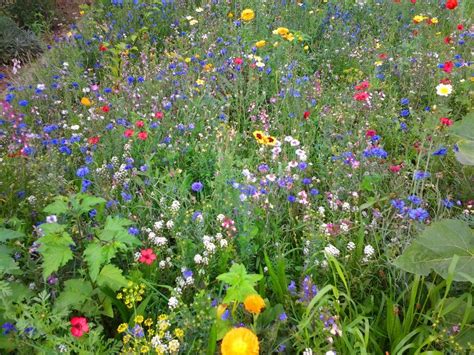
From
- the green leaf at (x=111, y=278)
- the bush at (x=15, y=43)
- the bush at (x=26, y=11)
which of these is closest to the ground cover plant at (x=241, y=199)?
the green leaf at (x=111, y=278)

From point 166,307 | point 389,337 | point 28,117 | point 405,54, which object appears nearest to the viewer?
point 389,337

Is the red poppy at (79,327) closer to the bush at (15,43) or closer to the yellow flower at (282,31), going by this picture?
the yellow flower at (282,31)

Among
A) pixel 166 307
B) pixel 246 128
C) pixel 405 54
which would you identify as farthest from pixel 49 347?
pixel 405 54

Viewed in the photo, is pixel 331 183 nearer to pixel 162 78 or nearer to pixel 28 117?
pixel 162 78

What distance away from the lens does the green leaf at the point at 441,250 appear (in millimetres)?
1979

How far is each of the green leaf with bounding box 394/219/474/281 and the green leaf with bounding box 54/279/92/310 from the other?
1.34m

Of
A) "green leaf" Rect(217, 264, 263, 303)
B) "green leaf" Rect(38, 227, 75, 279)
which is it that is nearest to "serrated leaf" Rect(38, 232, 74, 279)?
"green leaf" Rect(38, 227, 75, 279)

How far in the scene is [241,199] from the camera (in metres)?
2.45

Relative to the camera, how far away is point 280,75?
409 centimetres

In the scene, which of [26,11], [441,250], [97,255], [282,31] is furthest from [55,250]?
[26,11]

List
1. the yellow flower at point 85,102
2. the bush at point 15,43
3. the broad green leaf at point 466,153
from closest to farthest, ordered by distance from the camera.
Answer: the broad green leaf at point 466,153 < the yellow flower at point 85,102 < the bush at point 15,43

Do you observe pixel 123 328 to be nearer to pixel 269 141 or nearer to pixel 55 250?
pixel 55 250

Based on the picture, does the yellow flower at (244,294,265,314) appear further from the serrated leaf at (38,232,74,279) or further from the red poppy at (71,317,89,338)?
the serrated leaf at (38,232,74,279)

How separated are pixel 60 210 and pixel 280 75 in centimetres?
256
